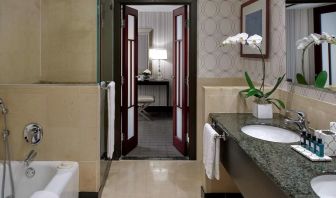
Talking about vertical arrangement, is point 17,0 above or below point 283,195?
above

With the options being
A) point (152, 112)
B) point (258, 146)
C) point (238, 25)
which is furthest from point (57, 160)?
point (152, 112)

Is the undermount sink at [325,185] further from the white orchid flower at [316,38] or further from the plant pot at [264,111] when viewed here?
the plant pot at [264,111]

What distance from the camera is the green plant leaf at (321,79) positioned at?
84.7 inches

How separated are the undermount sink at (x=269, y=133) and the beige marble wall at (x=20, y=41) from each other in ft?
6.63

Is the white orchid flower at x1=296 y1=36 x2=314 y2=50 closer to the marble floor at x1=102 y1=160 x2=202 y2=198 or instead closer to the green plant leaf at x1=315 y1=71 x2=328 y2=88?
the green plant leaf at x1=315 y1=71 x2=328 y2=88

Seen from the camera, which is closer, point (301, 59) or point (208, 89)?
point (301, 59)

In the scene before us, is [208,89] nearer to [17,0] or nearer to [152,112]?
[17,0]

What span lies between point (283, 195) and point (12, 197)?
2.08 metres

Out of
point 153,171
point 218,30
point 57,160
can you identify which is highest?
point 218,30

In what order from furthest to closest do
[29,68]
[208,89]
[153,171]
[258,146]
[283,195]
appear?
[153,171] < [29,68] < [208,89] < [258,146] < [283,195]

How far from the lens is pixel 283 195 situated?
1.28 meters

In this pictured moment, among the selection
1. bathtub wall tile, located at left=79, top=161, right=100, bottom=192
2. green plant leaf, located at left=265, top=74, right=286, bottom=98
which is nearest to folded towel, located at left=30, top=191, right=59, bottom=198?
bathtub wall tile, located at left=79, top=161, right=100, bottom=192

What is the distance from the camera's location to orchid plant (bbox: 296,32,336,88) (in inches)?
83.4

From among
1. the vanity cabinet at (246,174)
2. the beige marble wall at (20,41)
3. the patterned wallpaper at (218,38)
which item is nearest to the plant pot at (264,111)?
the vanity cabinet at (246,174)
